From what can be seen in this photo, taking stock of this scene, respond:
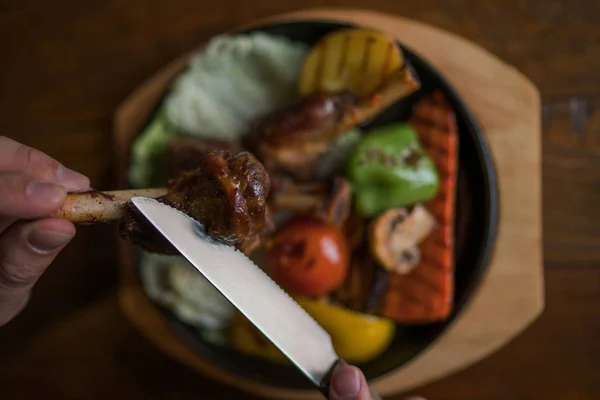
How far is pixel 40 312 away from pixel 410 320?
3.64 ft

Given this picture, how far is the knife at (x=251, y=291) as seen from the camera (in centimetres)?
83

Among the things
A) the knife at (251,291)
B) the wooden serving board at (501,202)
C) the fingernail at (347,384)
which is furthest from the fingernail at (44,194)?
the wooden serving board at (501,202)

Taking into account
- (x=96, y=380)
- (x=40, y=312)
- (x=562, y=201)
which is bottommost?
(x=96, y=380)

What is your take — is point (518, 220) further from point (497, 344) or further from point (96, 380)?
point (96, 380)

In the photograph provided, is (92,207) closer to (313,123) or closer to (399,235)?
(313,123)

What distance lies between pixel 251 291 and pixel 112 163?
0.87m

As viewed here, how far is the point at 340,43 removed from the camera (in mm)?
1393

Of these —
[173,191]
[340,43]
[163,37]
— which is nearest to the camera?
[173,191]

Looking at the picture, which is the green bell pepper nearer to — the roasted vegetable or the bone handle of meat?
the roasted vegetable

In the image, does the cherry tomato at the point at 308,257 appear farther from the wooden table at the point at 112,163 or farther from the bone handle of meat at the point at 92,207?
the bone handle of meat at the point at 92,207

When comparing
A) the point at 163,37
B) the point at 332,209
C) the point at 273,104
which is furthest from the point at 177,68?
the point at 332,209

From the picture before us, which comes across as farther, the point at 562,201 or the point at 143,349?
the point at 143,349

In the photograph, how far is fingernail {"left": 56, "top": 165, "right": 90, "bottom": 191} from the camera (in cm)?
91

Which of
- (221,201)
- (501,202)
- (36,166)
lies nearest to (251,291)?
(221,201)
